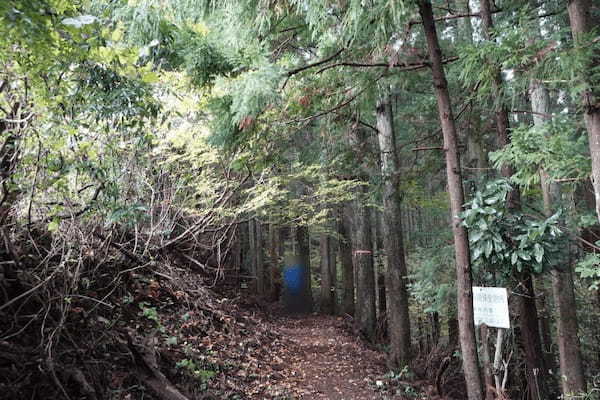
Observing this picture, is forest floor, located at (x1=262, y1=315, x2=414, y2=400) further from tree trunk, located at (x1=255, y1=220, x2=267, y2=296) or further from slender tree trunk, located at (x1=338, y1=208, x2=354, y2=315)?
tree trunk, located at (x1=255, y1=220, x2=267, y2=296)

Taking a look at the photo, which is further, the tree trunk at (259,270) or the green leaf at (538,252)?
the tree trunk at (259,270)

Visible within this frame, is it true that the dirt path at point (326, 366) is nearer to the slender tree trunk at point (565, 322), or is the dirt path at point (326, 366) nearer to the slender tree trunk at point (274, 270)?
the slender tree trunk at point (565, 322)

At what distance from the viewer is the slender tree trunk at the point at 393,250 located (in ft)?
23.6

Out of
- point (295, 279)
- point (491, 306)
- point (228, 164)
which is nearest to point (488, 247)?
point (491, 306)

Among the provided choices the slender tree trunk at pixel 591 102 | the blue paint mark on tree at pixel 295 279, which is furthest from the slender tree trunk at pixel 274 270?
the slender tree trunk at pixel 591 102

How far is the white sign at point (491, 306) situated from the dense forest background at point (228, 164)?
1.37 feet

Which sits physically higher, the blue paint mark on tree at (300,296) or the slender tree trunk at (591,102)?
the slender tree trunk at (591,102)

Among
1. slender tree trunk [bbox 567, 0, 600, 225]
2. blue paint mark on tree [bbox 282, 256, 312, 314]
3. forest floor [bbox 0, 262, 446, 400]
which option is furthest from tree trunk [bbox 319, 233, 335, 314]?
slender tree trunk [bbox 567, 0, 600, 225]

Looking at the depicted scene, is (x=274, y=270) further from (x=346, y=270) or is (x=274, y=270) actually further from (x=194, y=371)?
(x=194, y=371)

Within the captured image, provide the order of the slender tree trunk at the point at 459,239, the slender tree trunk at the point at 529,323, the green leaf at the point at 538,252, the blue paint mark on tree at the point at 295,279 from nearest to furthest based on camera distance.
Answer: the slender tree trunk at the point at 459,239 < the green leaf at the point at 538,252 < the slender tree trunk at the point at 529,323 < the blue paint mark on tree at the point at 295,279

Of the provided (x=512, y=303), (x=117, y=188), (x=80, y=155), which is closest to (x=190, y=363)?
(x=117, y=188)

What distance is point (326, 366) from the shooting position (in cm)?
693

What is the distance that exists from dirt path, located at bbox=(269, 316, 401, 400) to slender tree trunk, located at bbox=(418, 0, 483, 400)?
259cm

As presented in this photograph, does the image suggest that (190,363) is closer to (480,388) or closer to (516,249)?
(480,388)
